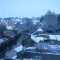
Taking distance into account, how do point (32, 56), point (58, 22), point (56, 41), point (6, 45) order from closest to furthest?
point (32, 56) → point (6, 45) → point (56, 41) → point (58, 22)

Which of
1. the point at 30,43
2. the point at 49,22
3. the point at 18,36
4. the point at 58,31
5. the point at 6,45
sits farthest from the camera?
the point at 49,22

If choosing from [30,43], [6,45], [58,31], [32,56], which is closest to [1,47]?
[6,45]

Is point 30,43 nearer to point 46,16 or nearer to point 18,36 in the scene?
point 18,36

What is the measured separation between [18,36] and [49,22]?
213 cm

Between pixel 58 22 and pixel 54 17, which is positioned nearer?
pixel 58 22

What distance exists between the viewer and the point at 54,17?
7.32m

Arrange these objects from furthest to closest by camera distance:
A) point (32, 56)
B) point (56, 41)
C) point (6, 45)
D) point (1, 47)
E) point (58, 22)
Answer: point (58, 22) < point (56, 41) < point (6, 45) < point (1, 47) < point (32, 56)

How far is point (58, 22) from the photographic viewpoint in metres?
6.84

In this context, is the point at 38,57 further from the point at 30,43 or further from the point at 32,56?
the point at 30,43

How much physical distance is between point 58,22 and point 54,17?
0.55 meters

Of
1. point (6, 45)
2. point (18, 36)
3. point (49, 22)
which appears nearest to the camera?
point (6, 45)

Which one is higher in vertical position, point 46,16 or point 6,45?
point 46,16

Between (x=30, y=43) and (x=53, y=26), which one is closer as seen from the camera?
(x=30, y=43)

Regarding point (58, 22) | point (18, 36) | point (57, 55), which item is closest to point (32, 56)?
point (57, 55)
